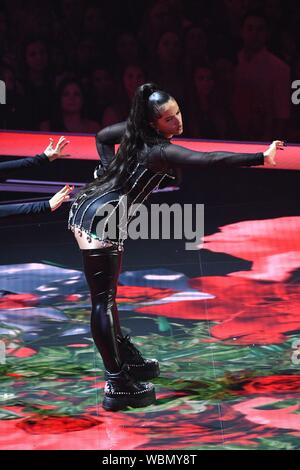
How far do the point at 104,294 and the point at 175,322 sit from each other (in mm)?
1012

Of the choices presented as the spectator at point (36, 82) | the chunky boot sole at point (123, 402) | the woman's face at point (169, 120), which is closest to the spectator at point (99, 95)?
the spectator at point (36, 82)

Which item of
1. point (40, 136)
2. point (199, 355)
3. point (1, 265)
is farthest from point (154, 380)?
point (40, 136)

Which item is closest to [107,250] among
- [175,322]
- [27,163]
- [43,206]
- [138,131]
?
[43,206]

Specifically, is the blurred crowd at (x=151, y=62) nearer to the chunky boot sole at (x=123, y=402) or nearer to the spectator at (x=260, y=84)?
the spectator at (x=260, y=84)

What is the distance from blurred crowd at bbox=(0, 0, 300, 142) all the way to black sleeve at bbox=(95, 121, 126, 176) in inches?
135

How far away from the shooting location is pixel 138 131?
382 cm

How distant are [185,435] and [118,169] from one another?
40.4 inches

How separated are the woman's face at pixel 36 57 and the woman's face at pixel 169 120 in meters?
3.97

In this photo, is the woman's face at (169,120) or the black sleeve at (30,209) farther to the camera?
the black sleeve at (30,209)

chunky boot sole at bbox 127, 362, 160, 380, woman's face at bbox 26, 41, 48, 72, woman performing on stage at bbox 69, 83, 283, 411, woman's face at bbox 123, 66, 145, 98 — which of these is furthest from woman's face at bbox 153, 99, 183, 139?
woman's face at bbox 26, 41, 48, 72

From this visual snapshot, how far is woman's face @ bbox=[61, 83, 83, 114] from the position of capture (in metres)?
7.53

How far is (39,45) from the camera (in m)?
7.60

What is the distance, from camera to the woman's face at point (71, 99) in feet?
24.7
